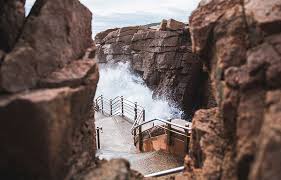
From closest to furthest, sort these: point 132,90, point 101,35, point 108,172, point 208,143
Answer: point 108,172
point 208,143
point 132,90
point 101,35

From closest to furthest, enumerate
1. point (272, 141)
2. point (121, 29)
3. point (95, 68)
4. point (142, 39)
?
point (272, 141), point (95, 68), point (142, 39), point (121, 29)

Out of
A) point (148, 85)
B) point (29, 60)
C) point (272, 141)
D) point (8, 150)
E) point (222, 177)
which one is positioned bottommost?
point (148, 85)

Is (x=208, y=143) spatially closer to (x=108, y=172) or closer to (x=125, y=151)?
(x=108, y=172)

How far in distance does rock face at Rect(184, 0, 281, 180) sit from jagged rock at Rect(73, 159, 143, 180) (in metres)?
0.91

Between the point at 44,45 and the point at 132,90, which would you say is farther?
the point at 132,90

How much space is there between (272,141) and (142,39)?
17.8 meters

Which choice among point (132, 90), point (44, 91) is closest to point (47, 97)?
point (44, 91)

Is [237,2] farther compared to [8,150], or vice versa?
[237,2]

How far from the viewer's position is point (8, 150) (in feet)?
8.87

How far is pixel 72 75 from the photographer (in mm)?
3072

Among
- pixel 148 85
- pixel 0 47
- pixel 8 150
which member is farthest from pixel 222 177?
pixel 148 85

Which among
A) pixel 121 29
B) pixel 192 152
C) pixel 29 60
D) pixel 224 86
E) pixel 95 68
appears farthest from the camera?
pixel 121 29

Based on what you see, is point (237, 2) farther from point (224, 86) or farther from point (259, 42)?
point (224, 86)

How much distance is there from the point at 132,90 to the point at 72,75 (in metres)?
18.6
